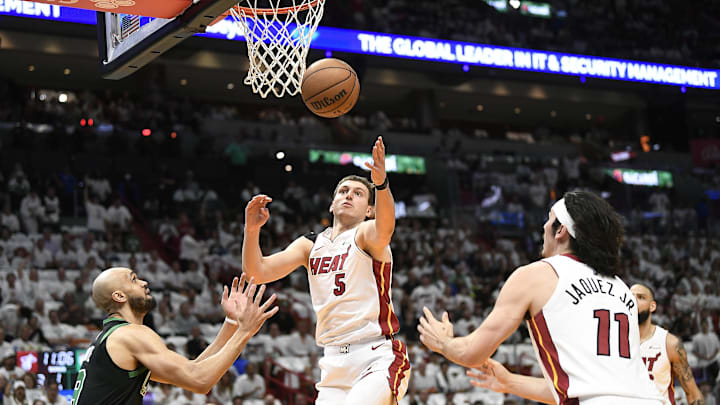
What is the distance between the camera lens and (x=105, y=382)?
422 centimetres

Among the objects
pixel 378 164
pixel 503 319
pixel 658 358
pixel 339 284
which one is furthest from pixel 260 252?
pixel 658 358

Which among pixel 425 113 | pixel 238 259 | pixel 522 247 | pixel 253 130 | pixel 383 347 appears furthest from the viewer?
pixel 425 113

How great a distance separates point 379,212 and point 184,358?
1.47 metres

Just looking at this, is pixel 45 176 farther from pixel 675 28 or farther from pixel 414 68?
pixel 675 28

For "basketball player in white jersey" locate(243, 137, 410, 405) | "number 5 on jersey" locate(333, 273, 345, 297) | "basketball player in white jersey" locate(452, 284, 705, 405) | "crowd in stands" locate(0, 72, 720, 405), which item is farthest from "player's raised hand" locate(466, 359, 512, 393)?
"crowd in stands" locate(0, 72, 720, 405)

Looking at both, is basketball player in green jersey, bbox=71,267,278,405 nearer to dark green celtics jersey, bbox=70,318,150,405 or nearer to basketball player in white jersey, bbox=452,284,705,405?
dark green celtics jersey, bbox=70,318,150,405

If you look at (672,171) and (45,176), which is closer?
(45,176)

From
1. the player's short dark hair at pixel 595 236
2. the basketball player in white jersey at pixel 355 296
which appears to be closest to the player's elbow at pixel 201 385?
the basketball player in white jersey at pixel 355 296

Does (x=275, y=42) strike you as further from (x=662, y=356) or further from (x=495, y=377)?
(x=662, y=356)

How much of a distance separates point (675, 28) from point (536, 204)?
402 inches

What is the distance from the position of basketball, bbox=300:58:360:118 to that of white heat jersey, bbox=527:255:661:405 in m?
3.06

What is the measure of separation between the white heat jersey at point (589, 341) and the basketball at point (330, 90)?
3.06 metres

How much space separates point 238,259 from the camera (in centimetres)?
1548

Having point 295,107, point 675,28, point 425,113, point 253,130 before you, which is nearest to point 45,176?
point 253,130
